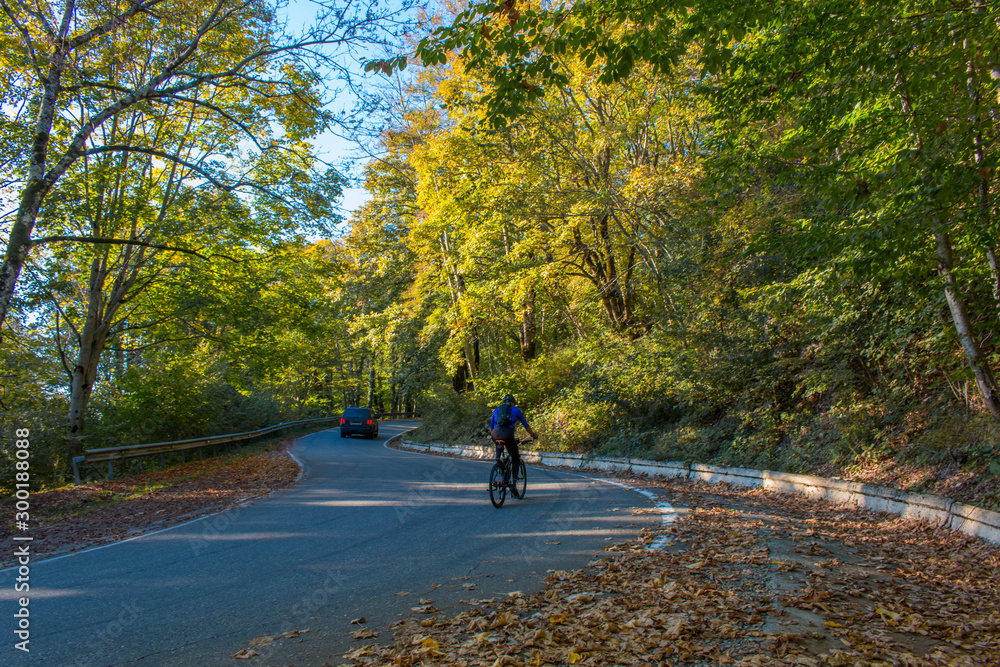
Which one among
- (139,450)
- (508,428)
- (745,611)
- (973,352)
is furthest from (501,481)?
(139,450)

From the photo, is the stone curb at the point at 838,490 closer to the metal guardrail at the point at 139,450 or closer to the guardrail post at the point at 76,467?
the metal guardrail at the point at 139,450

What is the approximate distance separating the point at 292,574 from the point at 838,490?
317 inches

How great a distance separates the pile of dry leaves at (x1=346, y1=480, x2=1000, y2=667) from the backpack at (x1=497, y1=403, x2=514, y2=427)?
3.93 metres

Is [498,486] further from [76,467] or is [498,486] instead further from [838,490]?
[76,467]

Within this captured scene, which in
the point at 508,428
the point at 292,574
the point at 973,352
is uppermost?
the point at 973,352

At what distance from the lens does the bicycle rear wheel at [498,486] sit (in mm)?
9133

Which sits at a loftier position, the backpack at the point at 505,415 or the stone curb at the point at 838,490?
the backpack at the point at 505,415

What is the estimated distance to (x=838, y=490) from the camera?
29.7 feet

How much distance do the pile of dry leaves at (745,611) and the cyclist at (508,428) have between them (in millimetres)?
3618

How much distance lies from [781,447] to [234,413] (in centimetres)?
2176

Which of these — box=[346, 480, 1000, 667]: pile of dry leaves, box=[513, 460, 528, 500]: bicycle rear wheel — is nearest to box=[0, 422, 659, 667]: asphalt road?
box=[513, 460, 528, 500]: bicycle rear wheel

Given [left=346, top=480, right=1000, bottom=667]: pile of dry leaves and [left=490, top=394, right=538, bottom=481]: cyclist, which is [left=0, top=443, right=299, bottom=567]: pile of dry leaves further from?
[left=346, top=480, right=1000, bottom=667]: pile of dry leaves

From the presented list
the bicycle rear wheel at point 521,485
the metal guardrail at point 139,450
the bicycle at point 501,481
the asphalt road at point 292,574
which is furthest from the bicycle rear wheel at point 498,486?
the metal guardrail at point 139,450

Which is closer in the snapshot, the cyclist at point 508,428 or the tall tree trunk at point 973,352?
the tall tree trunk at point 973,352
